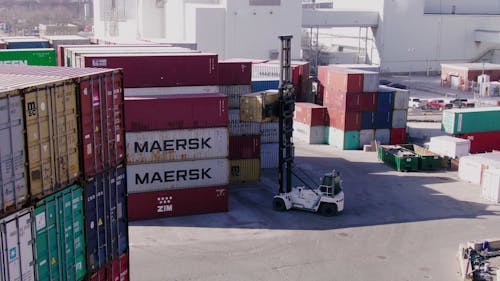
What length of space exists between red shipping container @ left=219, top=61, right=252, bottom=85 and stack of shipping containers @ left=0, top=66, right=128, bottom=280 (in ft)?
63.8

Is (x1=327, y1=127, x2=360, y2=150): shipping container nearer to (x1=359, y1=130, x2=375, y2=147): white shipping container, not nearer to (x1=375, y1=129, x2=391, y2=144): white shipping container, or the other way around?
(x1=359, y1=130, x2=375, y2=147): white shipping container

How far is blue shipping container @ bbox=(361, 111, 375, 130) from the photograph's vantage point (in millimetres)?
48094

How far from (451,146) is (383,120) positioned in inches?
263

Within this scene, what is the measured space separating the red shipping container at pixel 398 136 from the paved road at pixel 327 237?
1092cm

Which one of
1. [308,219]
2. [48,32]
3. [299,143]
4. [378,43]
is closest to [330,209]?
[308,219]

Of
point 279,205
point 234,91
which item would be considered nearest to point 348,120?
point 234,91

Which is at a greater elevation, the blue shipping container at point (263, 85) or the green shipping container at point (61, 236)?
the blue shipping container at point (263, 85)

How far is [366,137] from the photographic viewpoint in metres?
48.7

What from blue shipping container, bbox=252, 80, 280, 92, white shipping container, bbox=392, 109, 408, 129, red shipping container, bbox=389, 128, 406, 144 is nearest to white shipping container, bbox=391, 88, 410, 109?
white shipping container, bbox=392, 109, 408, 129

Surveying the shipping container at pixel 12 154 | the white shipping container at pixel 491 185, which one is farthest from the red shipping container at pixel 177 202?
the shipping container at pixel 12 154

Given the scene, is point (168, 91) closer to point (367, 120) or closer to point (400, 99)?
point (367, 120)

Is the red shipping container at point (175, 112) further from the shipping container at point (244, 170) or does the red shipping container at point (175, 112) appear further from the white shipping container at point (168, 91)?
→ the shipping container at point (244, 170)

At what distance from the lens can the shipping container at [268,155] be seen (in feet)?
137

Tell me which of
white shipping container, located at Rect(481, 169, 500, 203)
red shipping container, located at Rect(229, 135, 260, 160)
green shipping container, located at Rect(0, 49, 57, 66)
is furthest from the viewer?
green shipping container, located at Rect(0, 49, 57, 66)
